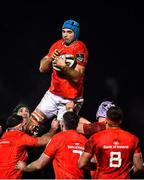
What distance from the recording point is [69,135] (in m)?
9.12

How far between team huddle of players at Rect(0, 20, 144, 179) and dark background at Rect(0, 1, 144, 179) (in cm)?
186

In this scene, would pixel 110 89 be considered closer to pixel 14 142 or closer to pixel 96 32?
pixel 96 32

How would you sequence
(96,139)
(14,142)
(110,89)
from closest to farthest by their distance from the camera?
(96,139) → (14,142) → (110,89)

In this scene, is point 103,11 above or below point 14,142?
above

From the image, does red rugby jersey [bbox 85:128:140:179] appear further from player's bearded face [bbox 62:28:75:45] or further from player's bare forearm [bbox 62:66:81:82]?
player's bearded face [bbox 62:28:75:45]

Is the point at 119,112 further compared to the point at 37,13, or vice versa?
the point at 37,13

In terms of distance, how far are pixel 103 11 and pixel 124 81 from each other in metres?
1.58

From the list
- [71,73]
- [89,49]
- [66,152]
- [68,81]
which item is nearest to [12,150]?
[66,152]

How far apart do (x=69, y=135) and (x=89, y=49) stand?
4.23 m

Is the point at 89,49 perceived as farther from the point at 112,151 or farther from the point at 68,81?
the point at 112,151

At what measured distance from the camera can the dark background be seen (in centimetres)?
1290

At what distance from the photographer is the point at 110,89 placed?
1285cm

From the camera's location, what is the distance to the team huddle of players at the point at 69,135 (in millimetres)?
8617

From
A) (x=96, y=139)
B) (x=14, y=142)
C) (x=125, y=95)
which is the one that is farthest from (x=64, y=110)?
(x=125, y=95)
